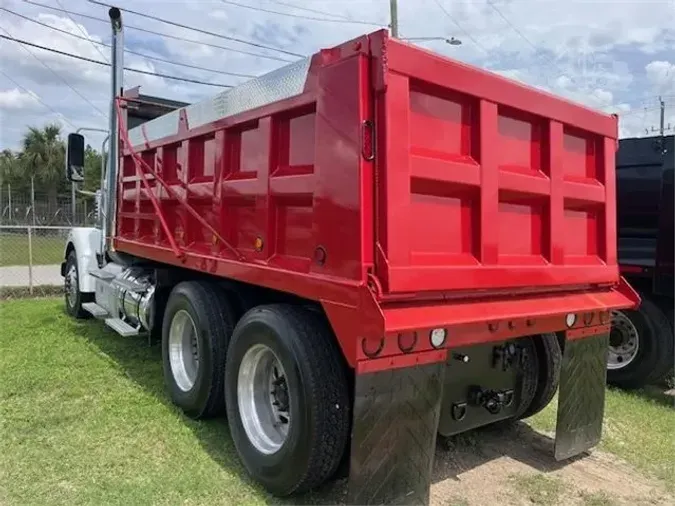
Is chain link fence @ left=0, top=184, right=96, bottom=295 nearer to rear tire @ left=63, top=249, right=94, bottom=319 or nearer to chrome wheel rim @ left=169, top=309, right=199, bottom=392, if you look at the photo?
rear tire @ left=63, top=249, right=94, bottom=319

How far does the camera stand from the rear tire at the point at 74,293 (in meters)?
8.61

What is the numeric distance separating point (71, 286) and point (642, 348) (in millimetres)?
7741

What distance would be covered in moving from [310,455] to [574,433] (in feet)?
6.80

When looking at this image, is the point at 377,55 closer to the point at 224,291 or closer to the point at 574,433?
the point at 224,291

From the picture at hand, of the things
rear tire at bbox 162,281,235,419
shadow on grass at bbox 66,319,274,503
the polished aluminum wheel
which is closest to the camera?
shadow on grass at bbox 66,319,274,503

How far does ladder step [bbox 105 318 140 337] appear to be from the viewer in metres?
6.06

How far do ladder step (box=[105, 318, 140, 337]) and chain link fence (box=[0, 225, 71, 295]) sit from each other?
578 cm

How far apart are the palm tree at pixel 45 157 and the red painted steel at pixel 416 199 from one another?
49846 millimetres

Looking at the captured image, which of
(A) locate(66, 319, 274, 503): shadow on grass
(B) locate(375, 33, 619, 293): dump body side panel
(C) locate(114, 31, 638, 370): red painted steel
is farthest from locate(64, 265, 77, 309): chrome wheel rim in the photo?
(B) locate(375, 33, 619, 293): dump body side panel

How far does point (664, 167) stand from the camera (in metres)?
6.18

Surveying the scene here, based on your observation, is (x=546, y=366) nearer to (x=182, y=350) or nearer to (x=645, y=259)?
(x=645, y=259)

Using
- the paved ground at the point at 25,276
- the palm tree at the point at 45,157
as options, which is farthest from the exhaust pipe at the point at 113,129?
the palm tree at the point at 45,157

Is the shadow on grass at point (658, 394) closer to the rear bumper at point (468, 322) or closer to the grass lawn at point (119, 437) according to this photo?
the grass lawn at point (119, 437)

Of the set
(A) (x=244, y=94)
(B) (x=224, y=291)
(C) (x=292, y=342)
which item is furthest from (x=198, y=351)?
(A) (x=244, y=94)
